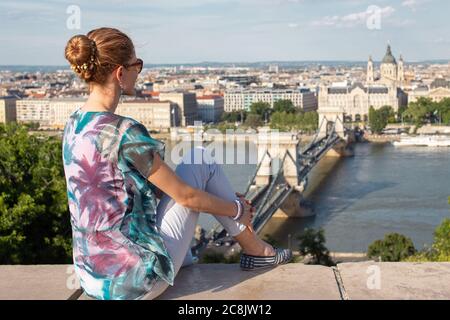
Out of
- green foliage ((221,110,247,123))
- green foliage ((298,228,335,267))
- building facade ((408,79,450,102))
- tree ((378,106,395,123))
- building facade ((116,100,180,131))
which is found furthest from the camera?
building facade ((408,79,450,102))

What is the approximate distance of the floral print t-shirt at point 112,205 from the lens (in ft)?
4.02

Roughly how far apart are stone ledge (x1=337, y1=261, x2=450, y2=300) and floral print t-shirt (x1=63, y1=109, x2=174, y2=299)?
0.30m

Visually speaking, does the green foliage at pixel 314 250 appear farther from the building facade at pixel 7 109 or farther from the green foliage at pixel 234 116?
the building facade at pixel 7 109

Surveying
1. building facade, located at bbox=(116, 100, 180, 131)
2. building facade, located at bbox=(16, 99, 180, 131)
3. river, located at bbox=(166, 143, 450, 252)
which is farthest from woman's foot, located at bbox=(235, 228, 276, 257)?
building facade, located at bbox=(116, 100, 180, 131)

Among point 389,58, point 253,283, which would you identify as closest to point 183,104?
point 389,58

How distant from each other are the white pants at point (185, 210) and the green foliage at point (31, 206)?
97.4 inches

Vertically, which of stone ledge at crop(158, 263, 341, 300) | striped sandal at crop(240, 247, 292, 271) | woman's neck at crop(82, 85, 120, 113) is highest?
woman's neck at crop(82, 85, 120, 113)

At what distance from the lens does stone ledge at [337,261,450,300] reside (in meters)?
1.24

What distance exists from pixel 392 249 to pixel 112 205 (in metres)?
6.75

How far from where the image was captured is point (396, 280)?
1314 millimetres

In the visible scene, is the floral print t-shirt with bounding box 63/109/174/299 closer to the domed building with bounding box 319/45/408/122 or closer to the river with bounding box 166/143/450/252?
the river with bounding box 166/143/450/252

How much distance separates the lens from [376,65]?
264 ft

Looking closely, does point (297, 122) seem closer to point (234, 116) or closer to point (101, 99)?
point (234, 116)

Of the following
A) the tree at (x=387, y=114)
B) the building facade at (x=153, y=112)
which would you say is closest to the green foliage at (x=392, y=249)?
the tree at (x=387, y=114)
